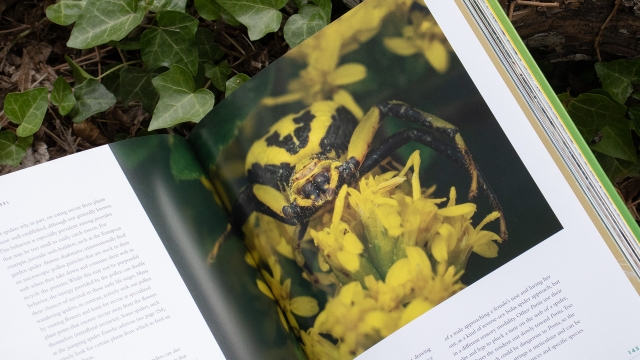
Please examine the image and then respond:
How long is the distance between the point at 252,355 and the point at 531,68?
55 centimetres

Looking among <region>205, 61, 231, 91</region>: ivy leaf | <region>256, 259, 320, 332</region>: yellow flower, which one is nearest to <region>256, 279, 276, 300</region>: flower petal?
<region>256, 259, 320, 332</region>: yellow flower

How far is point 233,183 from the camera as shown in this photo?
74cm

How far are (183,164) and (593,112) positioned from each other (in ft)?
2.20

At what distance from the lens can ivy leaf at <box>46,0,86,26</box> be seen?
0.79 meters

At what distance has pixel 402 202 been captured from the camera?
723 millimetres

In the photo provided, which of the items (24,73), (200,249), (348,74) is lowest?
(200,249)

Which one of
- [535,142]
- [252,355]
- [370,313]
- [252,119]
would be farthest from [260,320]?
[535,142]

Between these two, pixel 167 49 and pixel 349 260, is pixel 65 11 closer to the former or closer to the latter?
pixel 167 49

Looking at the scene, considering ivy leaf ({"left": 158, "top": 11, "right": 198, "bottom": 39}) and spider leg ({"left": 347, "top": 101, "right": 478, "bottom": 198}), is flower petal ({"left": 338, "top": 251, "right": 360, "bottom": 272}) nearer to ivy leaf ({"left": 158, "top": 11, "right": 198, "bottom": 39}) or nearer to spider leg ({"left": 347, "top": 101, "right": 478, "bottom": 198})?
spider leg ({"left": 347, "top": 101, "right": 478, "bottom": 198})

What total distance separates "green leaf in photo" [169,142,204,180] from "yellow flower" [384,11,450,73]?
0.32m

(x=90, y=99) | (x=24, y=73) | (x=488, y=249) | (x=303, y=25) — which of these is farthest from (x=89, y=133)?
(x=488, y=249)

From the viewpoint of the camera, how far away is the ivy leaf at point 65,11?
79cm

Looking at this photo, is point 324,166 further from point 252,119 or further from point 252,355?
point 252,355

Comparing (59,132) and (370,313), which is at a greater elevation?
(59,132)
